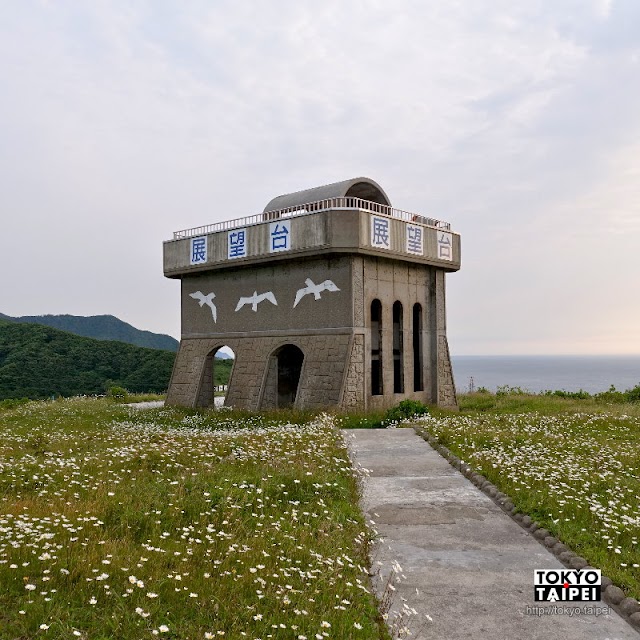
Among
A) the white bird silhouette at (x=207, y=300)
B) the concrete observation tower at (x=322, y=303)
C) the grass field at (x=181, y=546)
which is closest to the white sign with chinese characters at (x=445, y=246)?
the concrete observation tower at (x=322, y=303)

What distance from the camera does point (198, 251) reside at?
101 feet

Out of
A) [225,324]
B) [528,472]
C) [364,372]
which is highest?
[225,324]

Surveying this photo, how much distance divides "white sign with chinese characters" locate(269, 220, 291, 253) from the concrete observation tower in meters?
0.07

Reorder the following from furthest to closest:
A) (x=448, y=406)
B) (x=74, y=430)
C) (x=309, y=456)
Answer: (x=448, y=406)
(x=74, y=430)
(x=309, y=456)

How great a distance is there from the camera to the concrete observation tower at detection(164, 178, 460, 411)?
2467 cm

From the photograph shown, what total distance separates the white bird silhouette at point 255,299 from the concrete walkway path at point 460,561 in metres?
15.5

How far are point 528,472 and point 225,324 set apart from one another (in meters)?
20.6

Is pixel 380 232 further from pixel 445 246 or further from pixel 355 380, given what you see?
pixel 355 380

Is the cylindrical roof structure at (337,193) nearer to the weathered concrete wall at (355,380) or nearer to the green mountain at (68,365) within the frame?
the weathered concrete wall at (355,380)

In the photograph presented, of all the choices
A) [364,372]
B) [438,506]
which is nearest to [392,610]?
[438,506]

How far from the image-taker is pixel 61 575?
6.03m

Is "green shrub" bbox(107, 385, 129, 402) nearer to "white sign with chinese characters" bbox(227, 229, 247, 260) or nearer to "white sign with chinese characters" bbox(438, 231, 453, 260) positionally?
"white sign with chinese characters" bbox(227, 229, 247, 260)

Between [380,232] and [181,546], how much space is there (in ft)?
64.6

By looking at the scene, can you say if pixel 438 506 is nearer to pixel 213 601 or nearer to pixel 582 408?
pixel 213 601
